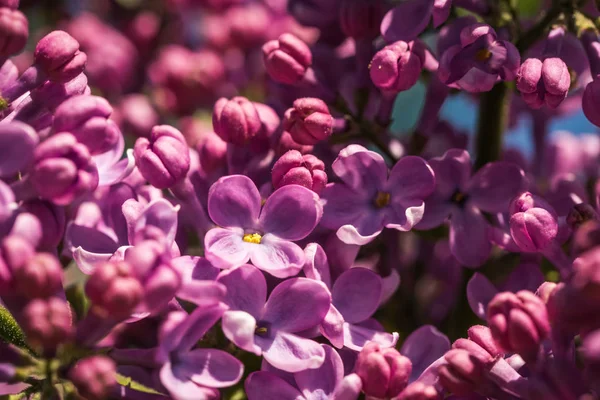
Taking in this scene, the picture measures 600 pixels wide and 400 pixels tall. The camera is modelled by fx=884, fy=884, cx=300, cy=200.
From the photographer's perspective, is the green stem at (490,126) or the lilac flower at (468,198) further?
the green stem at (490,126)

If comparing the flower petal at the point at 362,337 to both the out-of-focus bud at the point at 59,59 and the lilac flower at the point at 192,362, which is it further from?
the out-of-focus bud at the point at 59,59

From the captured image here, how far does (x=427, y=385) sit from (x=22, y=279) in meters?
0.43

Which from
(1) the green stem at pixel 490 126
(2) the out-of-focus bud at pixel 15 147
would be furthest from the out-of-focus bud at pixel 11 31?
(1) the green stem at pixel 490 126

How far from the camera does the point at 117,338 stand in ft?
3.54

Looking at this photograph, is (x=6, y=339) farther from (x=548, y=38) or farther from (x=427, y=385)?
(x=548, y=38)

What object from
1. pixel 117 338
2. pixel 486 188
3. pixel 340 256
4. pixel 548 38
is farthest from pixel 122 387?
pixel 548 38

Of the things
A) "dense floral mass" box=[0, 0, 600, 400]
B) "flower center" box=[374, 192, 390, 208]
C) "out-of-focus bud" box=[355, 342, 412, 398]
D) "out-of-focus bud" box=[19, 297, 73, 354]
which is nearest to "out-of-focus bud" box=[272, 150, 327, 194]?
"dense floral mass" box=[0, 0, 600, 400]

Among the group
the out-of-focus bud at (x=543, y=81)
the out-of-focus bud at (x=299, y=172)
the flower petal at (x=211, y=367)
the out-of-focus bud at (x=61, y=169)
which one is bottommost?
the flower petal at (x=211, y=367)

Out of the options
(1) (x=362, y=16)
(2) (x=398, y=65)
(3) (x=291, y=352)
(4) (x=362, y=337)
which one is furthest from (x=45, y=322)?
(1) (x=362, y=16)

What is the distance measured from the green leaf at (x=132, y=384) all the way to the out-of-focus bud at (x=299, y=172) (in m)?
0.28

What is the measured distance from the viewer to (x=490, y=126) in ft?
4.45

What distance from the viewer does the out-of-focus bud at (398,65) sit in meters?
1.08

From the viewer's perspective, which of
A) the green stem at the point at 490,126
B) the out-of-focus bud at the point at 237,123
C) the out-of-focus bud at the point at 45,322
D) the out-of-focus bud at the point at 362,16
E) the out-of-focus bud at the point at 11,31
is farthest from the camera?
the green stem at the point at 490,126

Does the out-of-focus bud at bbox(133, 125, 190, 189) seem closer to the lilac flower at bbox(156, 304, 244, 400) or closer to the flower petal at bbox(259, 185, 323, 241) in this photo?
the flower petal at bbox(259, 185, 323, 241)
